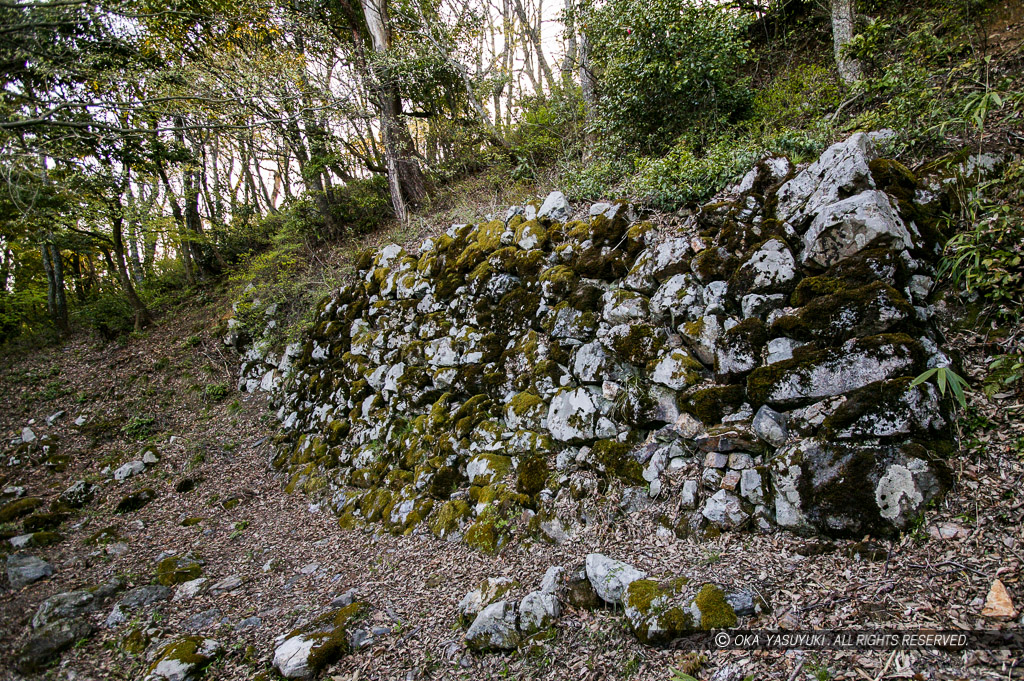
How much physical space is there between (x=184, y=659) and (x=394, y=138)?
34.7ft

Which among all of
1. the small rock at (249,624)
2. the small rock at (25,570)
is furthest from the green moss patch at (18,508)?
the small rock at (249,624)

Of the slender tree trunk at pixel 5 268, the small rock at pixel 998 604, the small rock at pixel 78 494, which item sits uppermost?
the slender tree trunk at pixel 5 268

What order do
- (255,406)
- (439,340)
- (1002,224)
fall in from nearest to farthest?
(1002,224), (439,340), (255,406)

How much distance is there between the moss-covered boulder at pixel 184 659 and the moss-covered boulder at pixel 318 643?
2.12 ft

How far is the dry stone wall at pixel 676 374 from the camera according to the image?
3.01 metres

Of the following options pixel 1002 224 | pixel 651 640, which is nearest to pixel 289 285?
pixel 651 640

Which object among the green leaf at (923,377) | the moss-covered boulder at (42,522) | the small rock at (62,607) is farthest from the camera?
the moss-covered boulder at (42,522)

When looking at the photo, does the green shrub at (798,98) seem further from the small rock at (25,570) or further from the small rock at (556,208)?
the small rock at (25,570)

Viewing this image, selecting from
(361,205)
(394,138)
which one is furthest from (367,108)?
(361,205)

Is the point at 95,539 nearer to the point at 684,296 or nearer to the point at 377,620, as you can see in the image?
the point at 377,620

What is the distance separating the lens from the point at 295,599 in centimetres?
448

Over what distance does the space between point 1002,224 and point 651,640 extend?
386 centimetres

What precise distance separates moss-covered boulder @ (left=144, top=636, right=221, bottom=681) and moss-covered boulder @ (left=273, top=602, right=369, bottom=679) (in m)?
0.65

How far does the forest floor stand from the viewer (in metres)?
2.34
